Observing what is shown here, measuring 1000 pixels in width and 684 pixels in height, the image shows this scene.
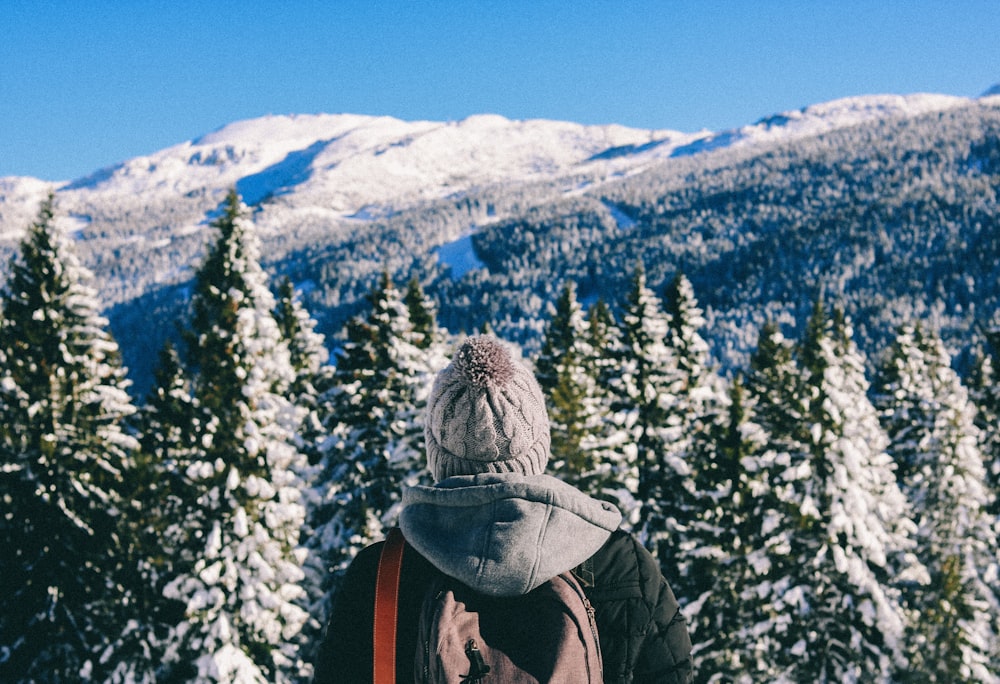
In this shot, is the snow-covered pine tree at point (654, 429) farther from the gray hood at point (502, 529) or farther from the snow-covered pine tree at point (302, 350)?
the gray hood at point (502, 529)

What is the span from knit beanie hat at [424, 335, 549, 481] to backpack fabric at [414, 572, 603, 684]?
42 cm

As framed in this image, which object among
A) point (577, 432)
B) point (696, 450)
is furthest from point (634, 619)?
point (696, 450)

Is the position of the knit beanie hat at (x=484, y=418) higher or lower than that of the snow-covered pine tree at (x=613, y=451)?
higher

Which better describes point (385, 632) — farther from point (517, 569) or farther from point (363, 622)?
point (517, 569)

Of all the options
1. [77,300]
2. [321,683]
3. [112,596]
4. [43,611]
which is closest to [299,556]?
[112,596]

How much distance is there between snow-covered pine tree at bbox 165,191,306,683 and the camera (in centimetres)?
1487

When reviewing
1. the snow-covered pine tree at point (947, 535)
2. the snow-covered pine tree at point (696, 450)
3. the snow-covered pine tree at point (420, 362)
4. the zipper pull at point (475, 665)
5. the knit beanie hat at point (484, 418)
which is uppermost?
the knit beanie hat at point (484, 418)

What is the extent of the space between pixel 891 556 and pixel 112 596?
20.9m

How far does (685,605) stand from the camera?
18.0 metres

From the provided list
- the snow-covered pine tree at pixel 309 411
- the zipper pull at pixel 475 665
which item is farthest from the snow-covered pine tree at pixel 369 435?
the zipper pull at pixel 475 665

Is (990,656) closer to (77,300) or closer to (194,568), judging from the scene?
(194,568)

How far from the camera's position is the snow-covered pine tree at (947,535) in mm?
19422

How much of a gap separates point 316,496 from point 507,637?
2060 centimetres

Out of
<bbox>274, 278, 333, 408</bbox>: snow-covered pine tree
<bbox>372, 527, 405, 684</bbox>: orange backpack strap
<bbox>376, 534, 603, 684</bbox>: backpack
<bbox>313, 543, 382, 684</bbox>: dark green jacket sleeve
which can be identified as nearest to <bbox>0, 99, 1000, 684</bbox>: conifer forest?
<bbox>274, 278, 333, 408</bbox>: snow-covered pine tree
